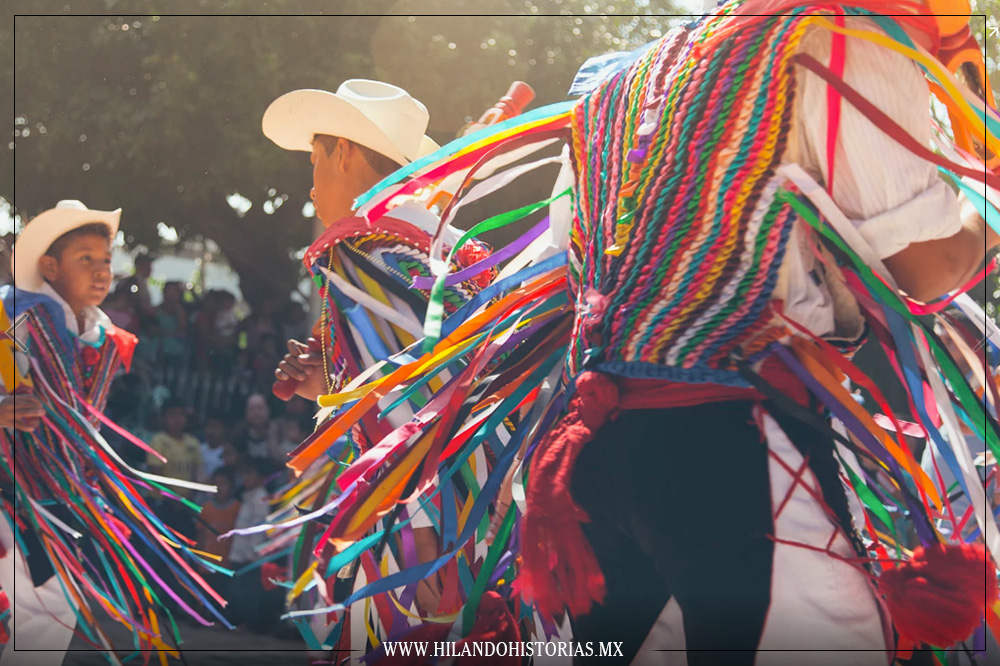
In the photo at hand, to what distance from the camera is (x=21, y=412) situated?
394 cm

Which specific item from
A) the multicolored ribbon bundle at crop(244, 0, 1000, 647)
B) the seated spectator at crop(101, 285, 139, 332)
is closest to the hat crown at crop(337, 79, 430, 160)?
the multicolored ribbon bundle at crop(244, 0, 1000, 647)

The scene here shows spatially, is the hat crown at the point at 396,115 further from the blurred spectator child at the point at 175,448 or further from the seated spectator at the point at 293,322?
the seated spectator at the point at 293,322

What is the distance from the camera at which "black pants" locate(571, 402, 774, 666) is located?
1.51 meters

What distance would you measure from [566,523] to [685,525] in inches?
7.5

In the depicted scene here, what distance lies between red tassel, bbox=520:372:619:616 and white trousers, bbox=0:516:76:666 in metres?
2.44

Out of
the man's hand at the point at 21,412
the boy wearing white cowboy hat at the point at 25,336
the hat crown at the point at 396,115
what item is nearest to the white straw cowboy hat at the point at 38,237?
the boy wearing white cowboy hat at the point at 25,336

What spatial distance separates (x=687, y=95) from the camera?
1571 mm

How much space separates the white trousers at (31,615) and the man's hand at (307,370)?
110cm

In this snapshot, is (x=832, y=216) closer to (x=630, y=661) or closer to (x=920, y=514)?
(x=920, y=514)

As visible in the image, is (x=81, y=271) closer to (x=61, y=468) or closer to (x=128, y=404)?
(x=61, y=468)

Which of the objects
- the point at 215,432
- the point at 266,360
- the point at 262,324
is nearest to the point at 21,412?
the point at 215,432

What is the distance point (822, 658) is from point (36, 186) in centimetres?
794

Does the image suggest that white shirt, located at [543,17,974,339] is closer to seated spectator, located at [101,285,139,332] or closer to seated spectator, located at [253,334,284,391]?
seated spectator, located at [253,334,284,391]

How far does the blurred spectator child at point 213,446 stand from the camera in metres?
7.13
